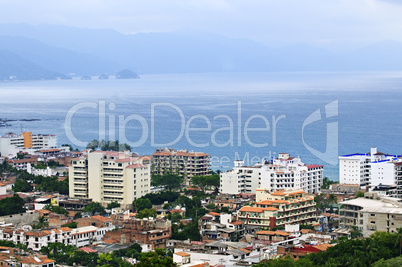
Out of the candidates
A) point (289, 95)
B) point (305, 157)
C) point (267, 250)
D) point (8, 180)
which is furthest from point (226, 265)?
point (289, 95)

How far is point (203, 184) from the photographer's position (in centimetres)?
3225

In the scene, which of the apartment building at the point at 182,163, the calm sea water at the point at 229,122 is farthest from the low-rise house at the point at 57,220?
the calm sea water at the point at 229,122

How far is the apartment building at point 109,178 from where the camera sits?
2961 centimetres

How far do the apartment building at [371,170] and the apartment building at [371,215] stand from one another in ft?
20.0

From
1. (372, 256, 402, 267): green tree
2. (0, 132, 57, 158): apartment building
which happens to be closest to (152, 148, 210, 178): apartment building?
(0, 132, 57, 158): apartment building

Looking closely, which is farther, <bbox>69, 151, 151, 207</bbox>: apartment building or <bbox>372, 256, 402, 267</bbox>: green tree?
<bbox>69, 151, 151, 207</bbox>: apartment building

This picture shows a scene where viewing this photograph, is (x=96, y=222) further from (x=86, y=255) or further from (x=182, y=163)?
(x=182, y=163)

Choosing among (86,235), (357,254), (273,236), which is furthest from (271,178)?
A: (357,254)

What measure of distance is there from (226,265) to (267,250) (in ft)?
5.53

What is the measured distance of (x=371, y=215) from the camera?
20797 millimetres

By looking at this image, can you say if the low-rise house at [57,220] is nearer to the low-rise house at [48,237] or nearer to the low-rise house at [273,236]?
the low-rise house at [48,237]

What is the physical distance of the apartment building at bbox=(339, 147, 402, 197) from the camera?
95.8ft

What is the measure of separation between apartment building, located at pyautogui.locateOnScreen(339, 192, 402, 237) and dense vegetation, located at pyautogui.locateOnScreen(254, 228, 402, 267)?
5.09 feet

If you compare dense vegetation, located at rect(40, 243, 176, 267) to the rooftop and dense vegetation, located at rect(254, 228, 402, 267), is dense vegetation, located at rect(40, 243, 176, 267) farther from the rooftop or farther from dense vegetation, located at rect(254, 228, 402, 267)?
the rooftop
